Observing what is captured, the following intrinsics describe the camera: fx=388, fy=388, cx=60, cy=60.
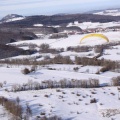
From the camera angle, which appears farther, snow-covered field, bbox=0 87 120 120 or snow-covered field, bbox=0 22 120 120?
snow-covered field, bbox=0 22 120 120

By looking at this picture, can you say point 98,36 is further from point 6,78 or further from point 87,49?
point 6,78

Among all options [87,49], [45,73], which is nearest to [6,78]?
[45,73]

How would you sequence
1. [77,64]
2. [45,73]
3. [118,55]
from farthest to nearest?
1. [118,55]
2. [77,64]
3. [45,73]

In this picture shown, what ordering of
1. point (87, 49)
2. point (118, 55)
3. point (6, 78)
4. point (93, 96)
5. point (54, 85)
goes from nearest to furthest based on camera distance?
point (93, 96) → point (54, 85) → point (6, 78) → point (118, 55) → point (87, 49)

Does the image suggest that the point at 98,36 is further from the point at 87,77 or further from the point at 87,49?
the point at 87,77

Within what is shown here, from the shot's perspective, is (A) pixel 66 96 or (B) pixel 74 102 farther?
(A) pixel 66 96

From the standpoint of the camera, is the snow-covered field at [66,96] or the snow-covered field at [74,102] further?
the snow-covered field at [66,96]

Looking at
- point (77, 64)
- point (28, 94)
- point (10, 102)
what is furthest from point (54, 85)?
point (77, 64)

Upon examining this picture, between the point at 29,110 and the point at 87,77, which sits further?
the point at 87,77

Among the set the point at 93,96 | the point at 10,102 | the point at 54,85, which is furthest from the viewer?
the point at 54,85
